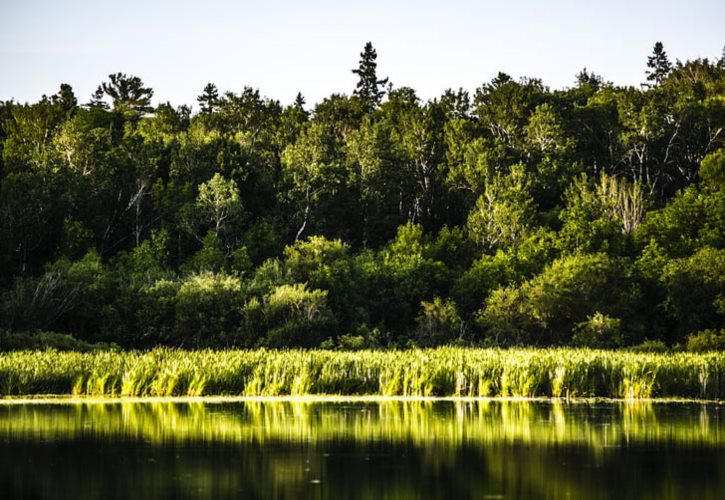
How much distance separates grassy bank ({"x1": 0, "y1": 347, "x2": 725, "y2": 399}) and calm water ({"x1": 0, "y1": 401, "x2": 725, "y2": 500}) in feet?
7.02

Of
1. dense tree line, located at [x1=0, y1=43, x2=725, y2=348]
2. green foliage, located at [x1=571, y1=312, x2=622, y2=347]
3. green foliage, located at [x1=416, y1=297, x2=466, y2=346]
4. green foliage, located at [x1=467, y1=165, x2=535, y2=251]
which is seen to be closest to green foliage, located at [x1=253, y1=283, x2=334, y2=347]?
dense tree line, located at [x1=0, y1=43, x2=725, y2=348]

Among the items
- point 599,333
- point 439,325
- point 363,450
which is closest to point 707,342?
point 599,333

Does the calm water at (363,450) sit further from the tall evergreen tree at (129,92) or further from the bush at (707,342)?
the tall evergreen tree at (129,92)

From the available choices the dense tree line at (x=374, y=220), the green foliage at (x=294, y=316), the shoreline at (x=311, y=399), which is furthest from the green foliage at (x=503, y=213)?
the shoreline at (x=311, y=399)

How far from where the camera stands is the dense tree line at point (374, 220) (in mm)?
60531

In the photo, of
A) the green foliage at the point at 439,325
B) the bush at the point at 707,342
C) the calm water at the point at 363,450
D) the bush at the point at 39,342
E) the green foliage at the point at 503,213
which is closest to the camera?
the calm water at the point at 363,450

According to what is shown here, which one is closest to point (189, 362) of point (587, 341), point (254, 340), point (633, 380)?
point (633, 380)

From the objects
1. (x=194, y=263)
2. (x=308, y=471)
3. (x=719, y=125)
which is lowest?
(x=308, y=471)

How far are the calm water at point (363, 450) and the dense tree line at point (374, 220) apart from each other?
25.5 m

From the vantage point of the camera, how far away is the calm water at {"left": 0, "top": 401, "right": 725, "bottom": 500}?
749 inches

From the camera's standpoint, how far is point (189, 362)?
36281mm

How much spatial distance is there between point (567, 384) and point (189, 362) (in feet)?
35.8

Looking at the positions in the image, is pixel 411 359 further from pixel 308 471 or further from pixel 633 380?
pixel 308 471

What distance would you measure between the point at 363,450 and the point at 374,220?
60125 mm
